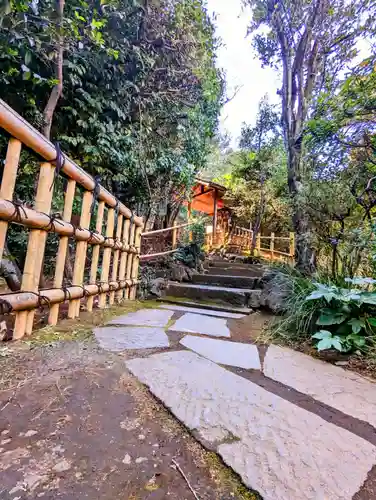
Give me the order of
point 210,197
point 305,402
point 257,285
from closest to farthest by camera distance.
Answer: point 305,402
point 257,285
point 210,197

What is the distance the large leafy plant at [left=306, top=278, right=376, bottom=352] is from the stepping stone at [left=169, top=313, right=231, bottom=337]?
668 millimetres

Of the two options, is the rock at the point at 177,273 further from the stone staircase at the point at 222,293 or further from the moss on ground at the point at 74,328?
the moss on ground at the point at 74,328

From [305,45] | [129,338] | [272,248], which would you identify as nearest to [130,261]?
[129,338]

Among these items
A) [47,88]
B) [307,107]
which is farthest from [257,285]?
[47,88]

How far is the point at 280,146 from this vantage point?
25.9 ft

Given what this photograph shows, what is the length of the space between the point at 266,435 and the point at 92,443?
50cm

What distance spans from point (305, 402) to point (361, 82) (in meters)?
2.57

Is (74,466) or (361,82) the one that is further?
(361,82)

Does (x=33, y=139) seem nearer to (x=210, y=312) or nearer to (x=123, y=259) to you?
(x=123, y=259)

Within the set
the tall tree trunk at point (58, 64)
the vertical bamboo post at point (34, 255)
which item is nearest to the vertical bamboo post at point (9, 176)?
the vertical bamboo post at point (34, 255)

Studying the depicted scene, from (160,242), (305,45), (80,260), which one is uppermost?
(305,45)

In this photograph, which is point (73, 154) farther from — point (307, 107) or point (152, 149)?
point (307, 107)

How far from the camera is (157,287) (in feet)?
11.3

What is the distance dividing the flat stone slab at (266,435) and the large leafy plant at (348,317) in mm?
812
